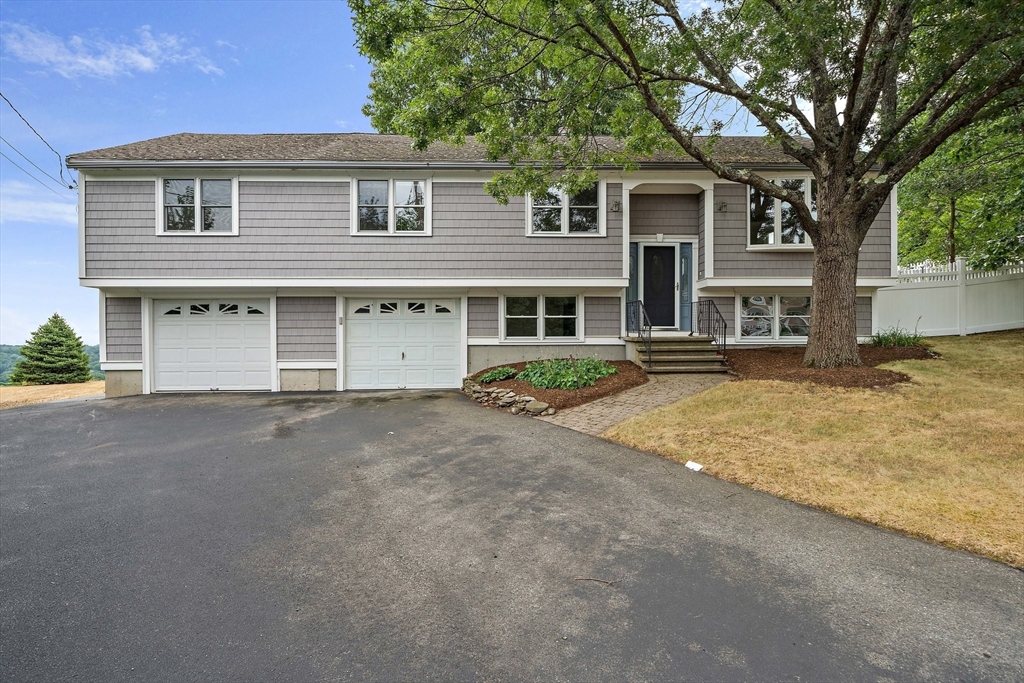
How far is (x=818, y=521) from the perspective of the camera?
386 cm

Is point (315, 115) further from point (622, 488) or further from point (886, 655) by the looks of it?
point (886, 655)

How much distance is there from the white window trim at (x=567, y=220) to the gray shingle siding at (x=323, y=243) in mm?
112

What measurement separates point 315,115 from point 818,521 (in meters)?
31.4

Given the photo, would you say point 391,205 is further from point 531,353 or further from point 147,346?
point 147,346

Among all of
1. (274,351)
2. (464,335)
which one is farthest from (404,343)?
(274,351)

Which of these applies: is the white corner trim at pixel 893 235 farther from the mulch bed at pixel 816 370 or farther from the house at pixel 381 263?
the mulch bed at pixel 816 370

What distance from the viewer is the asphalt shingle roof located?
1070 centimetres

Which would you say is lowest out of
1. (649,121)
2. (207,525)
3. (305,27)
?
(207,525)

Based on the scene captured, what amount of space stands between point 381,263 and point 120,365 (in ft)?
22.9

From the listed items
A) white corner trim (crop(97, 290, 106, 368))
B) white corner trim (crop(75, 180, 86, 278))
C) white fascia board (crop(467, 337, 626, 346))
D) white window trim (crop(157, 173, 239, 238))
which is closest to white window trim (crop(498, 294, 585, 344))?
white fascia board (crop(467, 337, 626, 346))

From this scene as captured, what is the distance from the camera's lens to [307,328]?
11531 millimetres

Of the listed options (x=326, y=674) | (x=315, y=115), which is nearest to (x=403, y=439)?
(x=326, y=674)

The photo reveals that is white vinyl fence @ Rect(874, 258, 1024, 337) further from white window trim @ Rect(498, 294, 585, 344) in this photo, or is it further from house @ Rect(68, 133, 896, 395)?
white window trim @ Rect(498, 294, 585, 344)

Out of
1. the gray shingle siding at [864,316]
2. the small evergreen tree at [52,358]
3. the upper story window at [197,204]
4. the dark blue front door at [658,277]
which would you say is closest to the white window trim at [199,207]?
the upper story window at [197,204]
